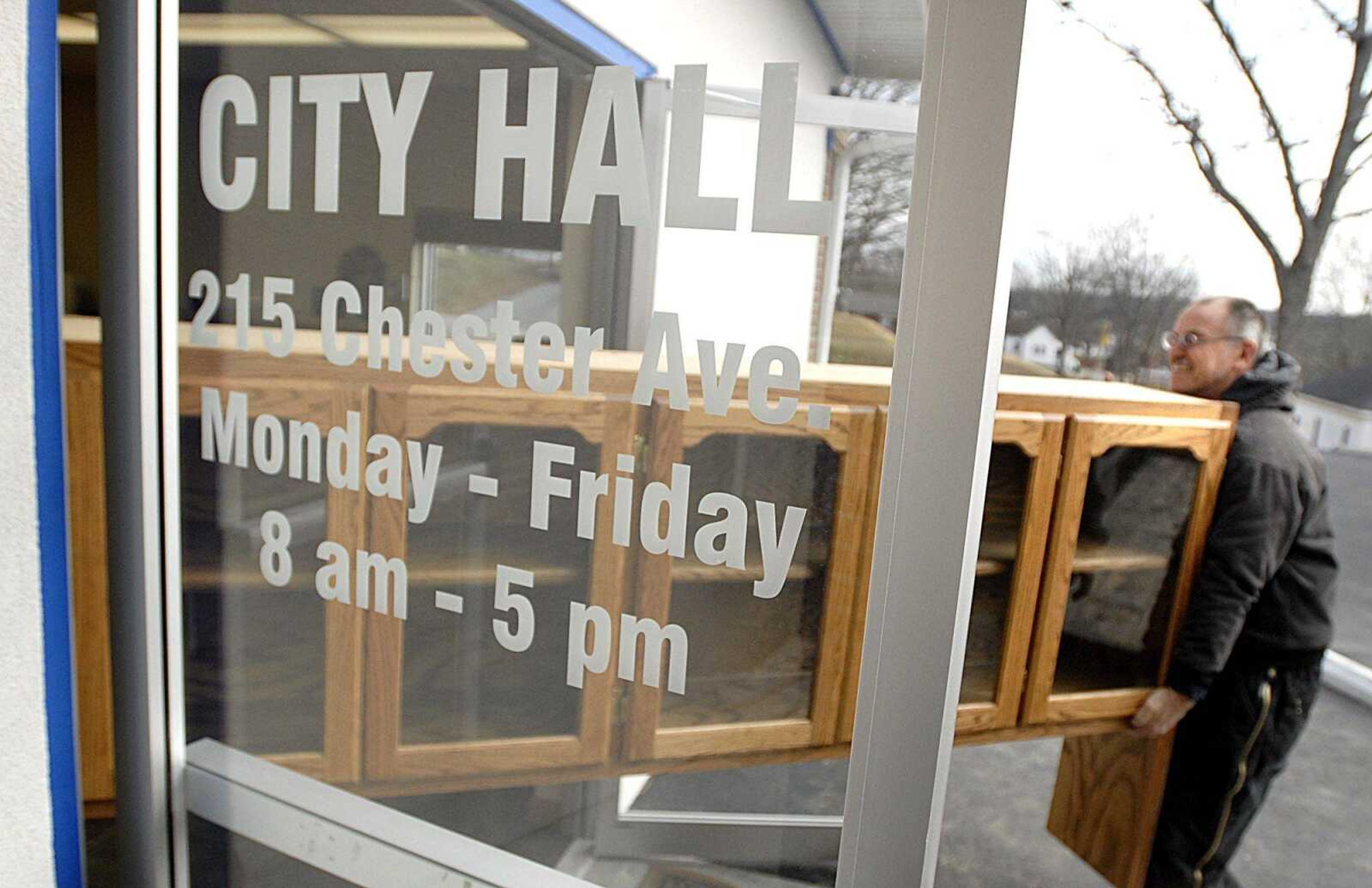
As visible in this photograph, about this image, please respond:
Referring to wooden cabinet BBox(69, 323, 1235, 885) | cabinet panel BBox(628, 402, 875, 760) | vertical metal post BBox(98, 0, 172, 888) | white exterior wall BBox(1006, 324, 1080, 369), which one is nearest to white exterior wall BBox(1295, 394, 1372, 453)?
white exterior wall BBox(1006, 324, 1080, 369)

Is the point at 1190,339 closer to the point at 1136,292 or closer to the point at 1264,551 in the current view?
the point at 1136,292

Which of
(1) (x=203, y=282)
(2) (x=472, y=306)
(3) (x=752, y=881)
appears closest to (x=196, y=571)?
(1) (x=203, y=282)

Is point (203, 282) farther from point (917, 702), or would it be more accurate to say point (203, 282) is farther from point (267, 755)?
point (917, 702)

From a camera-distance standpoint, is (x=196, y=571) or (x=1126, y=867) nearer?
(x=196, y=571)

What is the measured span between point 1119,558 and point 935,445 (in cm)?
114

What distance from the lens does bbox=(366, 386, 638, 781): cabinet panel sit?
85cm

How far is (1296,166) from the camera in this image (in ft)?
9.67

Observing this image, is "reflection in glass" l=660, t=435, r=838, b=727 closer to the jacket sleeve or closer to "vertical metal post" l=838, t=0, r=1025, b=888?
"vertical metal post" l=838, t=0, r=1025, b=888

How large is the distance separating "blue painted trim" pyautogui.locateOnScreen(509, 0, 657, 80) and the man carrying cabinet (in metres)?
1.40

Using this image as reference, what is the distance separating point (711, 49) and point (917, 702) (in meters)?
0.56

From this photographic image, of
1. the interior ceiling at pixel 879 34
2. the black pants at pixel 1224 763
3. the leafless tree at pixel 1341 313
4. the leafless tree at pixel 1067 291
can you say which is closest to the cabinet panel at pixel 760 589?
the interior ceiling at pixel 879 34

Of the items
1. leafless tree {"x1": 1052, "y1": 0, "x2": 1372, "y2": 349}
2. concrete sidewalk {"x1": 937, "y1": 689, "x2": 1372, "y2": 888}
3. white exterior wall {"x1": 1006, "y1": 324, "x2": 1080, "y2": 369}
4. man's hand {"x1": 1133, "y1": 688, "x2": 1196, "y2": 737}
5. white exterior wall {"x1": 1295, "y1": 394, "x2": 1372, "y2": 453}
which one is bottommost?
concrete sidewalk {"x1": 937, "y1": 689, "x2": 1372, "y2": 888}

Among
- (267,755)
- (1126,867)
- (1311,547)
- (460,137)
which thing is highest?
(460,137)

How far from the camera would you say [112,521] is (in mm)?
1020
